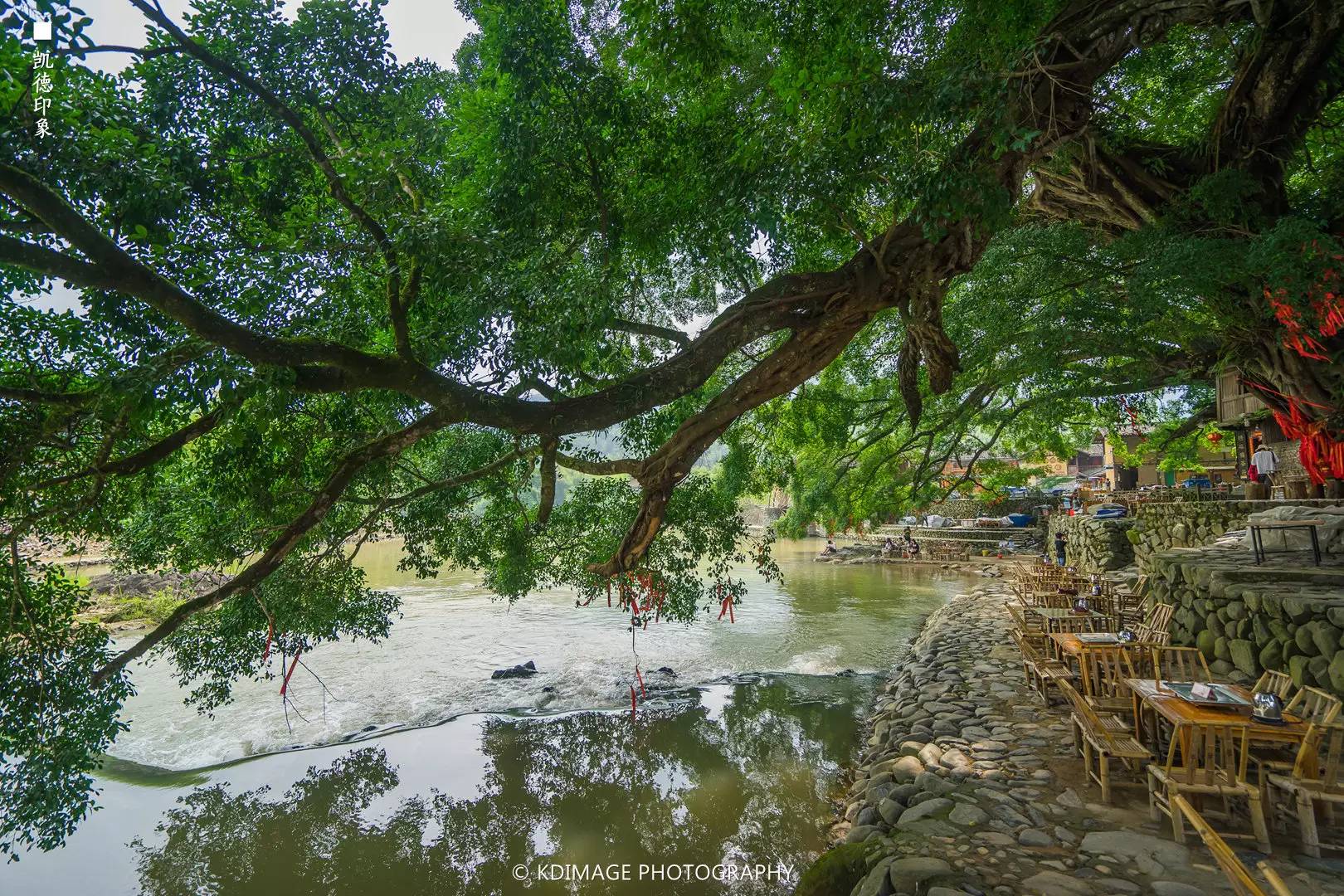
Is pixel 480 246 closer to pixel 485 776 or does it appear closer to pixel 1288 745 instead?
pixel 1288 745

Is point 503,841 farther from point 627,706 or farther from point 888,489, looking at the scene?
point 888,489

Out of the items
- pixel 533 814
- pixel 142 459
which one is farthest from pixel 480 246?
pixel 533 814

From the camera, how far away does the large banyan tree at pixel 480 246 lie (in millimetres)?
3555

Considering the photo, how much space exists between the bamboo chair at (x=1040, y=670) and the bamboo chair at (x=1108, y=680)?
230 mm

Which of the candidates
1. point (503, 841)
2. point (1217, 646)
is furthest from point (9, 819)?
point (1217, 646)

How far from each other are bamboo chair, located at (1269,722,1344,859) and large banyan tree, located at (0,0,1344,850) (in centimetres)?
340

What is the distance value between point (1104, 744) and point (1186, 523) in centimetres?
933

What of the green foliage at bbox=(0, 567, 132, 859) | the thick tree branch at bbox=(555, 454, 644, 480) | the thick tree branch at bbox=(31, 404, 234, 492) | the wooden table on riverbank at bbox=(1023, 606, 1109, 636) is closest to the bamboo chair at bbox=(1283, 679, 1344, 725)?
the wooden table on riverbank at bbox=(1023, 606, 1109, 636)

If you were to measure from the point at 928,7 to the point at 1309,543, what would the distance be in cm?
720

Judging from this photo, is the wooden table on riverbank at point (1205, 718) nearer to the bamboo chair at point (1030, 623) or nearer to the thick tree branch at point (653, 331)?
the bamboo chair at point (1030, 623)

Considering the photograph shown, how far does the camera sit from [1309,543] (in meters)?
7.22

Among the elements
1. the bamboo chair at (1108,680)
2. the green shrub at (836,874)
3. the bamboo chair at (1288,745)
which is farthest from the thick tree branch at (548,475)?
the bamboo chair at (1288,745)

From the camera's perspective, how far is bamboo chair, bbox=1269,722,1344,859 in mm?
Result: 3320

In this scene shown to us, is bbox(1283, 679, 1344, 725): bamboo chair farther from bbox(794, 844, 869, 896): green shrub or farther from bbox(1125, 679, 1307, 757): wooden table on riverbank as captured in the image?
bbox(794, 844, 869, 896): green shrub
